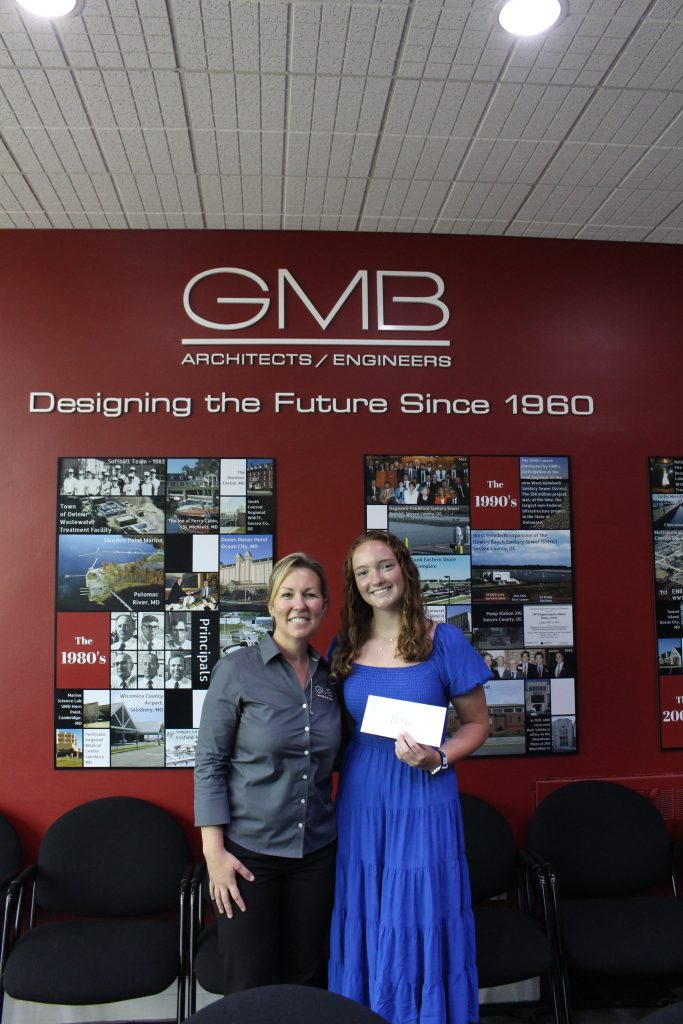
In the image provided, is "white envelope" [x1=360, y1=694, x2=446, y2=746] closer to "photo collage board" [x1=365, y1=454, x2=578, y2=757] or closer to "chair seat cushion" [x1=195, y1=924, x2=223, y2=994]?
"chair seat cushion" [x1=195, y1=924, x2=223, y2=994]

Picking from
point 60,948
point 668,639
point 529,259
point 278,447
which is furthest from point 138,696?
point 529,259

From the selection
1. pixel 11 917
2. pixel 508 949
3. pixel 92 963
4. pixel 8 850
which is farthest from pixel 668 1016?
pixel 8 850

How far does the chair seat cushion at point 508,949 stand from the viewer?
8.27ft

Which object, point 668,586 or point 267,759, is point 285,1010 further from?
point 668,586

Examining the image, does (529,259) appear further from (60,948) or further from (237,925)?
(60,948)

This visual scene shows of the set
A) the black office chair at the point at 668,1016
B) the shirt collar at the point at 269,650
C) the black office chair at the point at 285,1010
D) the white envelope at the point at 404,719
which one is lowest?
the black office chair at the point at 668,1016

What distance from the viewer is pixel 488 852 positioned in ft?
10.2

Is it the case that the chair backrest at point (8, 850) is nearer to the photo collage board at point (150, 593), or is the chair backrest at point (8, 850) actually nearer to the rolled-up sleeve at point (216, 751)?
the photo collage board at point (150, 593)

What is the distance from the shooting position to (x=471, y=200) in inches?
126

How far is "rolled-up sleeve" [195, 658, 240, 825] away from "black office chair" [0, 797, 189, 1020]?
0.82 m

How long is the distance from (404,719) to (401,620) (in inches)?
12.1

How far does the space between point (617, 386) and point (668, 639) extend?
1205 millimetres

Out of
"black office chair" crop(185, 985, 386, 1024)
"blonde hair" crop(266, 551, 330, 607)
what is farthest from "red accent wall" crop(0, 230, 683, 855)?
"black office chair" crop(185, 985, 386, 1024)

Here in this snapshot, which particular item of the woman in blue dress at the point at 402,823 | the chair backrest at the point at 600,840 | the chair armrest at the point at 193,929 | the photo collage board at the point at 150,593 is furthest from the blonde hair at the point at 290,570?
the chair backrest at the point at 600,840
